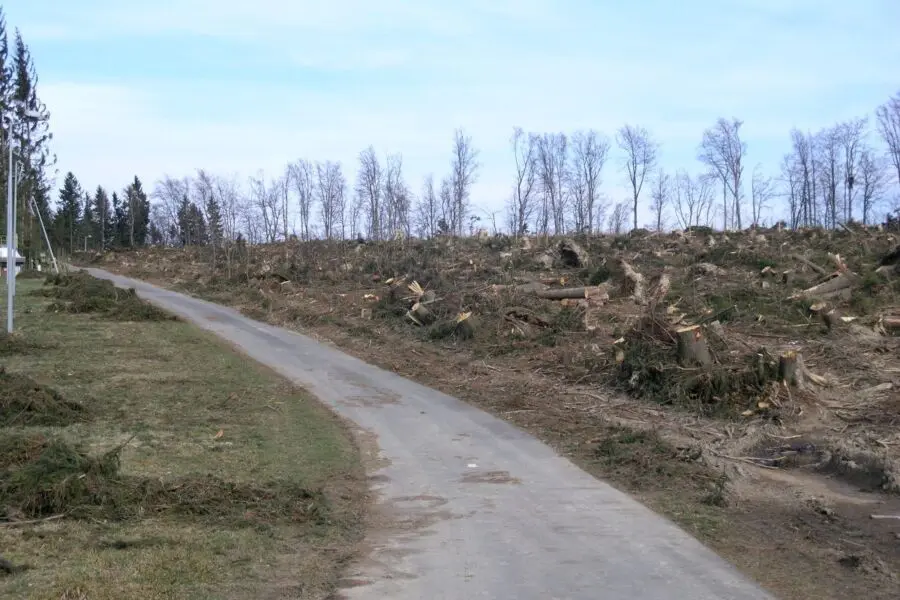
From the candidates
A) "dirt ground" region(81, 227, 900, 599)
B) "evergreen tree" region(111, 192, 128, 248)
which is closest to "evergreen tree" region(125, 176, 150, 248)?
"evergreen tree" region(111, 192, 128, 248)

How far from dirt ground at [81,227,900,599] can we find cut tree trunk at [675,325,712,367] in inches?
1.1

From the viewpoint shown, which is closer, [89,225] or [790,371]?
[790,371]

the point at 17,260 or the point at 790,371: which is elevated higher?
the point at 17,260

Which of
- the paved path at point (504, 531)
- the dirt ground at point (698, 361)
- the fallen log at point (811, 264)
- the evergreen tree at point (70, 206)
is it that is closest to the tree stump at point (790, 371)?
the dirt ground at point (698, 361)

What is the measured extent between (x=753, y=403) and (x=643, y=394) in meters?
2.18

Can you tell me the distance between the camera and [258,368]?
57.6 ft

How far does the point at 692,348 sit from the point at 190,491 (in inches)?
360

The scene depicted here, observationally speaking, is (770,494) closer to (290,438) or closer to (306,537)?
(306,537)

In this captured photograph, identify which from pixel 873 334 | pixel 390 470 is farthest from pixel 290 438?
pixel 873 334

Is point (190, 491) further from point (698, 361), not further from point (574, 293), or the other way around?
point (574, 293)

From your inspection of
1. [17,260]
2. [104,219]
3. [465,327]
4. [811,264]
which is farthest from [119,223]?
[811,264]

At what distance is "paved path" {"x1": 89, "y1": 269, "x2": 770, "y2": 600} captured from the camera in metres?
5.49

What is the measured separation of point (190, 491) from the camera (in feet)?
24.6

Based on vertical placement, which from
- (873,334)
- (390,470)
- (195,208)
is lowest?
(390,470)
